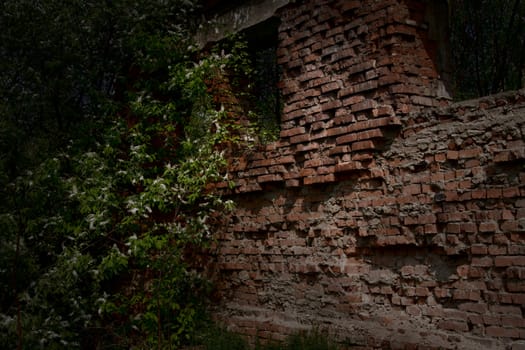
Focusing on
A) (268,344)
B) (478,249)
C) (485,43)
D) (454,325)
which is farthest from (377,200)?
(485,43)

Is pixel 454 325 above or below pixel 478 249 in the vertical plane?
below

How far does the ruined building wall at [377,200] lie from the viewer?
384 cm

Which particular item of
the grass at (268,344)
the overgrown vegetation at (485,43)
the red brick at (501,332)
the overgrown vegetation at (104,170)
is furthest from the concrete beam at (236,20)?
the overgrown vegetation at (485,43)

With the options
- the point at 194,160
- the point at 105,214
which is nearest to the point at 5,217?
the point at 105,214

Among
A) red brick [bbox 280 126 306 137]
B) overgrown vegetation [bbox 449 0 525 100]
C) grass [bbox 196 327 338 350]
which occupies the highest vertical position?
overgrown vegetation [bbox 449 0 525 100]

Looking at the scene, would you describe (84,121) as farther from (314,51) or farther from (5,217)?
(314,51)

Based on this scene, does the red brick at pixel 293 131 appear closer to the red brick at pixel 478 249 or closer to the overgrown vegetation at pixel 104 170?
the overgrown vegetation at pixel 104 170

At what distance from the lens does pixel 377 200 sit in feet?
15.0

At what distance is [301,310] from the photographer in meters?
5.11

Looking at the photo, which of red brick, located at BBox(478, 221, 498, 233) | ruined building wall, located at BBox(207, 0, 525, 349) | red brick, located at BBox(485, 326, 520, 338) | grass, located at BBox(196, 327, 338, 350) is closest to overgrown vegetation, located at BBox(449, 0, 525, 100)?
ruined building wall, located at BBox(207, 0, 525, 349)

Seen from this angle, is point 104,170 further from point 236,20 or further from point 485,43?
point 485,43

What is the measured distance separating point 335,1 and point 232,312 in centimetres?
332

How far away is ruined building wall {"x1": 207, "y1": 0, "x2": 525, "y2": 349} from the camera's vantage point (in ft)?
12.6

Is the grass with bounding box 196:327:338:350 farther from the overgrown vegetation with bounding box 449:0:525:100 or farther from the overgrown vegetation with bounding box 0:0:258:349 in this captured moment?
the overgrown vegetation with bounding box 449:0:525:100
